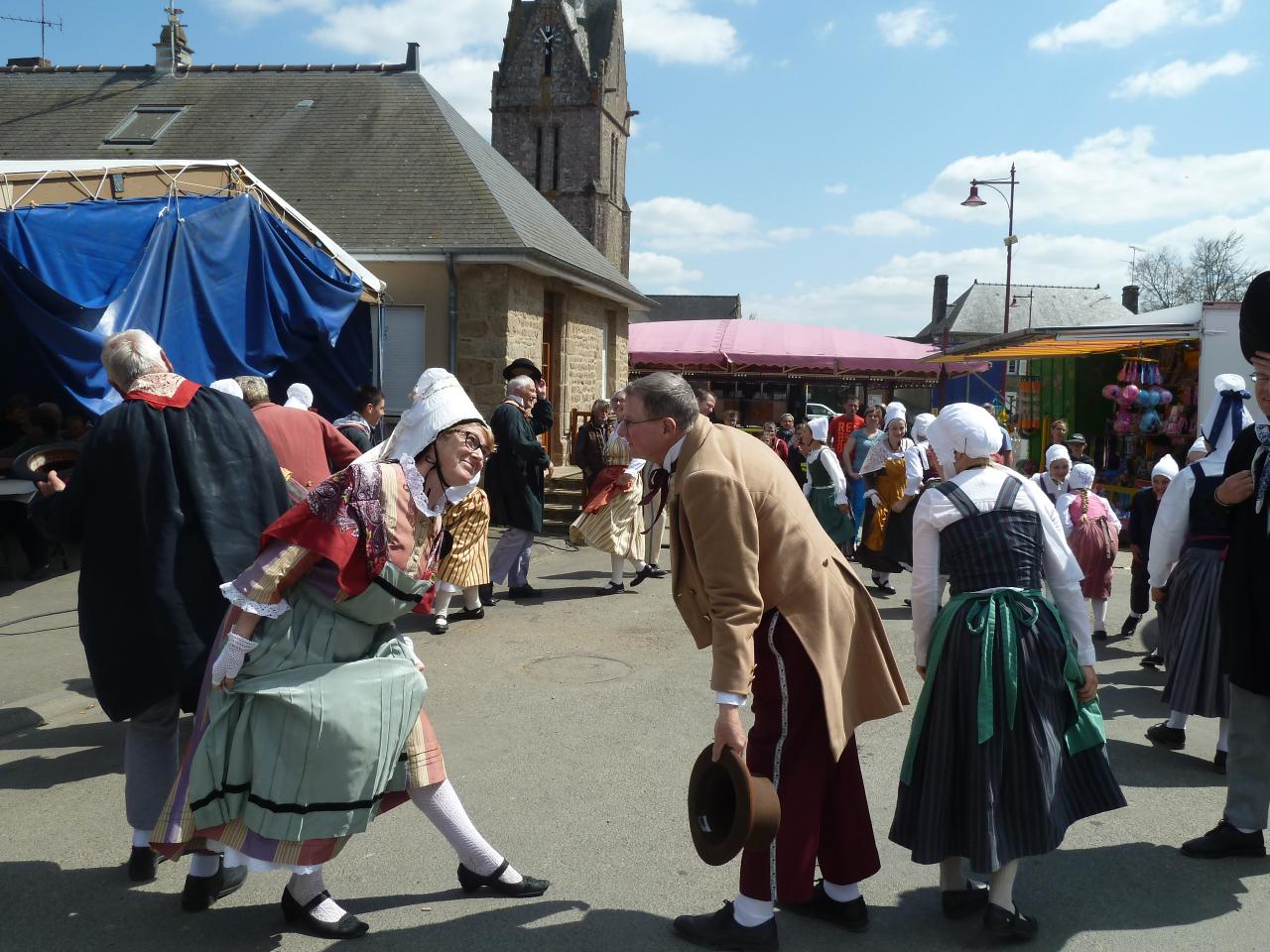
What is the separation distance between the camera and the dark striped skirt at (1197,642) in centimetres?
498

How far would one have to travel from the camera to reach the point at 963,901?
3.44 m

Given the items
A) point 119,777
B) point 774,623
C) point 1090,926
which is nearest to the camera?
point 774,623

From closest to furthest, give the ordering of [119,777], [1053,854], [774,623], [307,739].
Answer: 1. [307,739]
2. [774,623]
3. [1053,854]
4. [119,777]

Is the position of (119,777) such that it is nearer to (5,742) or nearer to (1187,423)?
(5,742)

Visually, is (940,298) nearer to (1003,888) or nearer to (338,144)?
(338,144)

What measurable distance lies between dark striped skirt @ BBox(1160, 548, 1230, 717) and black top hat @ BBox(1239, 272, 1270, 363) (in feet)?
5.23

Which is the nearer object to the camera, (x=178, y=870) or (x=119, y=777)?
(x=178, y=870)

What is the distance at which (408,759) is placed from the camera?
3.22 m

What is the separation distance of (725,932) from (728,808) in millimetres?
438

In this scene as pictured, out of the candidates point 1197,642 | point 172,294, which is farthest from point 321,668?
point 172,294

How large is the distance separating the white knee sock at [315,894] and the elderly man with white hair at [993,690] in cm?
186

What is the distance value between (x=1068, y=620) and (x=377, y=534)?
226 centimetres

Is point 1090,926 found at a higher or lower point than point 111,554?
lower

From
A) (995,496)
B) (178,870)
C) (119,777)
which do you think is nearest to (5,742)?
(119,777)
